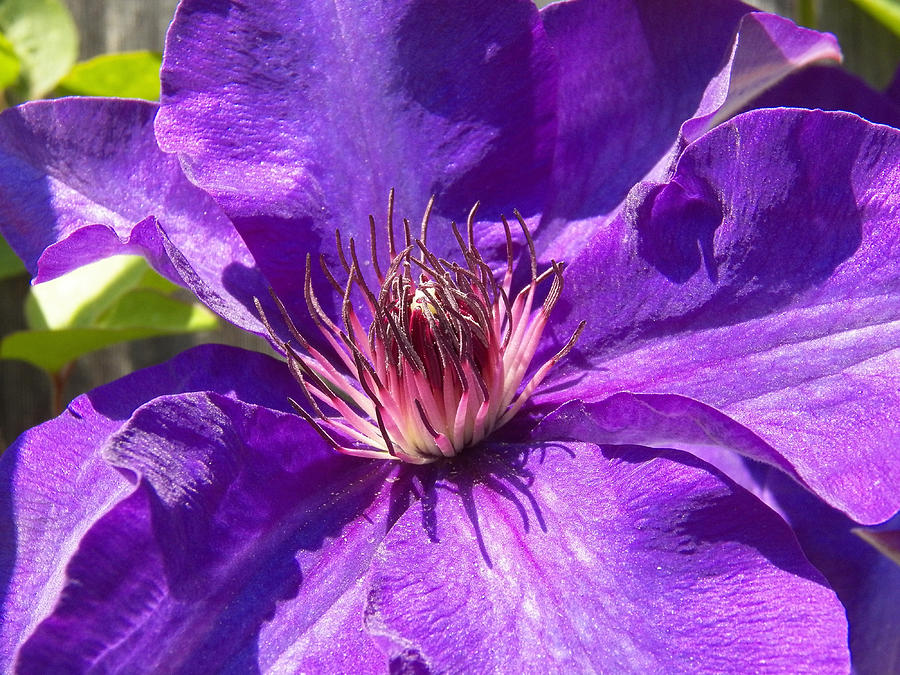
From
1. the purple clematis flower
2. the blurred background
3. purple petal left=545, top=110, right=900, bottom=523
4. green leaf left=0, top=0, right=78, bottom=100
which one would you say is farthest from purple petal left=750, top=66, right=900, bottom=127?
green leaf left=0, top=0, right=78, bottom=100

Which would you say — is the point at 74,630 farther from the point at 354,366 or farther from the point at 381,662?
the point at 354,366

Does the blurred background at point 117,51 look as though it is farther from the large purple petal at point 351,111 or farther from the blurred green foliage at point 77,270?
the large purple petal at point 351,111

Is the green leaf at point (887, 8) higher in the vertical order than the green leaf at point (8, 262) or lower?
lower

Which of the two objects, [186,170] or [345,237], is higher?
[186,170]

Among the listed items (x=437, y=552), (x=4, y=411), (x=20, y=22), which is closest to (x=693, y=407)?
(x=437, y=552)

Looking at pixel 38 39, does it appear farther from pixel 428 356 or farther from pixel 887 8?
pixel 887 8

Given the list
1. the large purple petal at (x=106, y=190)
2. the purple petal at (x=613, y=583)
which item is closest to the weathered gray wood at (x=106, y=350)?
the large purple petal at (x=106, y=190)

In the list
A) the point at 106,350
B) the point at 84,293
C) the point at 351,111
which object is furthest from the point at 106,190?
the point at 106,350
